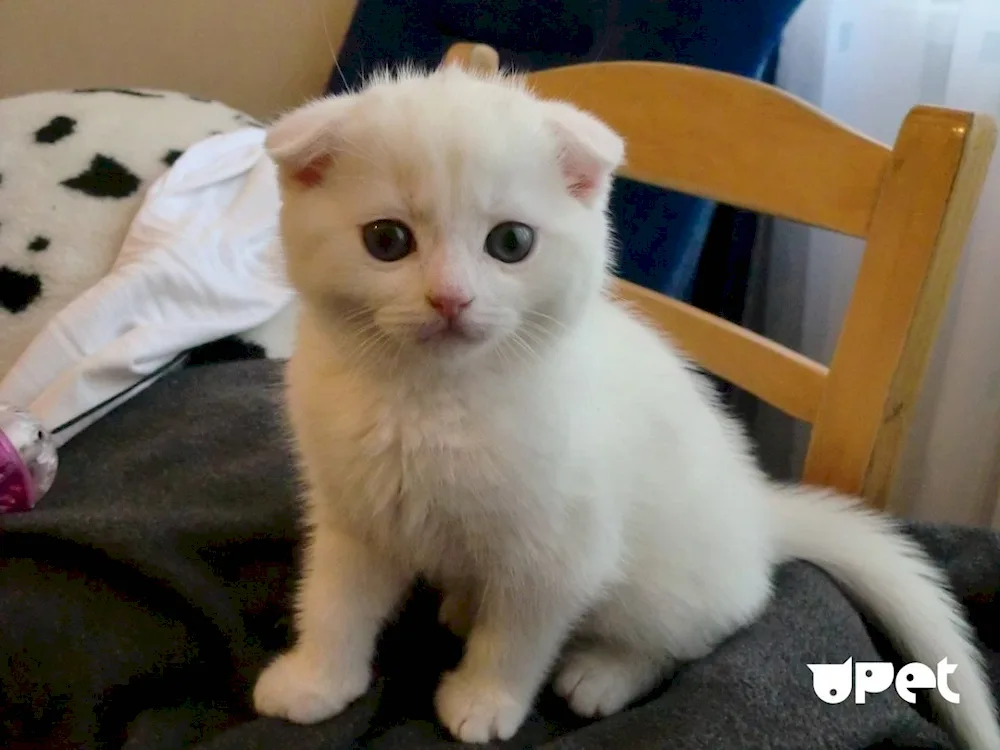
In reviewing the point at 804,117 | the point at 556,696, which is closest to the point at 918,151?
the point at 804,117

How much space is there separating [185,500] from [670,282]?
65cm

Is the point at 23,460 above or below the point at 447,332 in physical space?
below

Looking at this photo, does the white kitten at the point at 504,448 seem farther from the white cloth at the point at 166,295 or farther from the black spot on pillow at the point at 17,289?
the black spot on pillow at the point at 17,289

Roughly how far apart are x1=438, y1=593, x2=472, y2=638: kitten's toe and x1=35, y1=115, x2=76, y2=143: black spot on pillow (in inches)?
36.1

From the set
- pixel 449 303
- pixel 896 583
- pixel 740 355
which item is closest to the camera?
pixel 449 303

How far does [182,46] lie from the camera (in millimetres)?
1869

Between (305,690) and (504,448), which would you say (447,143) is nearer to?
(504,448)

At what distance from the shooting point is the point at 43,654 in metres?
0.70

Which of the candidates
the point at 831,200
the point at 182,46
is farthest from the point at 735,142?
the point at 182,46

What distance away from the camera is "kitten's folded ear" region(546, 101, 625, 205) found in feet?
1.97

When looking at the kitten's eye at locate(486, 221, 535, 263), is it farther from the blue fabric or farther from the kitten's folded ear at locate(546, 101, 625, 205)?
the blue fabric

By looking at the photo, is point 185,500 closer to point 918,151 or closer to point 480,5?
point 918,151

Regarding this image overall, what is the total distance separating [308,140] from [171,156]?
0.81 m
